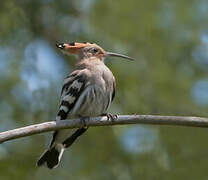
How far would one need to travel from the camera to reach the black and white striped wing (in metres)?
4.80

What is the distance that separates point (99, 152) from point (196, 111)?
47.7 inches

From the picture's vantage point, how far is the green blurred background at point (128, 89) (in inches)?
232

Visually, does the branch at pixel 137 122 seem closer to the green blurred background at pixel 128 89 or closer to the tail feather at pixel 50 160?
the tail feather at pixel 50 160

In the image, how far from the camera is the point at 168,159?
235 inches

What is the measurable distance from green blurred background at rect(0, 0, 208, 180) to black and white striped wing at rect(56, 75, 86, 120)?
3.81ft

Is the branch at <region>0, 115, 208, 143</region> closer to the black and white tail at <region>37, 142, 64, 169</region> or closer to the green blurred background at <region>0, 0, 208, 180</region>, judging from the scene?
the black and white tail at <region>37, 142, 64, 169</region>

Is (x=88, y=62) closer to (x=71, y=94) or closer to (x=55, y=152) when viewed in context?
(x=71, y=94)

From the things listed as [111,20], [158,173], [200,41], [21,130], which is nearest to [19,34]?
[111,20]

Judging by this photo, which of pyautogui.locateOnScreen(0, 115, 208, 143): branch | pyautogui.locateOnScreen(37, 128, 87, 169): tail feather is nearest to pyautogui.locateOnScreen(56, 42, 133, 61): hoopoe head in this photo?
pyautogui.locateOnScreen(37, 128, 87, 169): tail feather

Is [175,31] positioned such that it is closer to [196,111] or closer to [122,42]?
[122,42]

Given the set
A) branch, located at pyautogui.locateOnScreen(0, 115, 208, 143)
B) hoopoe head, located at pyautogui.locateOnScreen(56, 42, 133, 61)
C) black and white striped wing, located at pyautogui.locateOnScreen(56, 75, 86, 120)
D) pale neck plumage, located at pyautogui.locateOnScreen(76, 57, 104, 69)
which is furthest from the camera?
hoopoe head, located at pyautogui.locateOnScreen(56, 42, 133, 61)

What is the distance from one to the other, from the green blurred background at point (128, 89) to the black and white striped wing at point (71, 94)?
3.81 ft

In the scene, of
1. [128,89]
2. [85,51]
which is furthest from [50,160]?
[128,89]

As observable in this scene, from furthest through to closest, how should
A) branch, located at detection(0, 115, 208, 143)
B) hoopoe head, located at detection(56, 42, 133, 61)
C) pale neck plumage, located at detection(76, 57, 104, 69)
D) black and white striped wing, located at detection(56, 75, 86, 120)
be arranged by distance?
hoopoe head, located at detection(56, 42, 133, 61)
pale neck plumage, located at detection(76, 57, 104, 69)
black and white striped wing, located at detection(56, 75, 86, 120)
branch, located at detection(0, 115, 208, 143)
